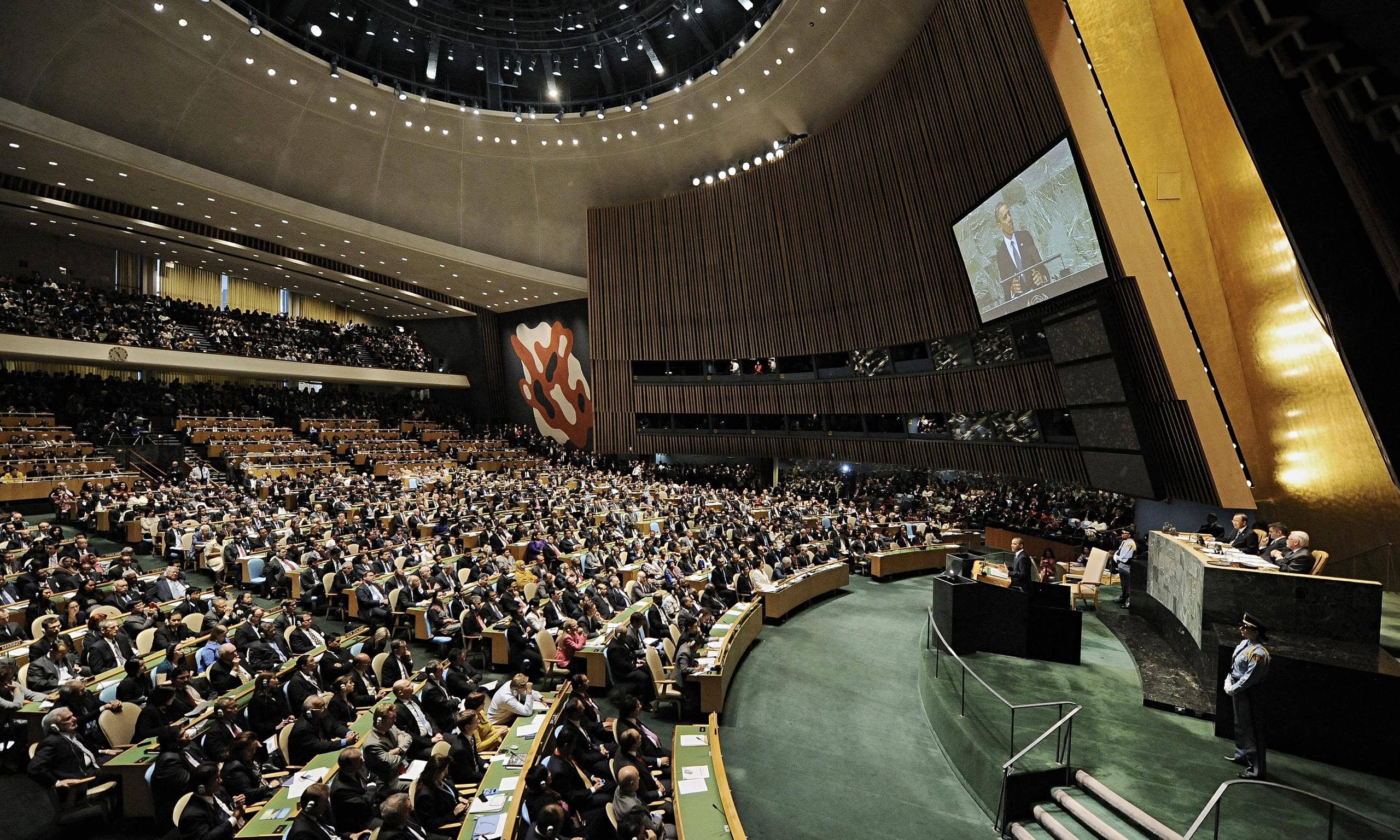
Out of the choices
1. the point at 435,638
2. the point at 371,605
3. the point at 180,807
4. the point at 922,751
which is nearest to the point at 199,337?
the point at 371,605

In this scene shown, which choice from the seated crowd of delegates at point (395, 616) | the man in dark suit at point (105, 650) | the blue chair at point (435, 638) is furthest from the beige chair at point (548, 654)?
the man in dark suit at point (105, 650)

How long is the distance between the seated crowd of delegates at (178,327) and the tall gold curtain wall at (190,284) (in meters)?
1.05

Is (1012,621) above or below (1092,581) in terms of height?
above

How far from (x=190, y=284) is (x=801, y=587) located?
26.8 metres

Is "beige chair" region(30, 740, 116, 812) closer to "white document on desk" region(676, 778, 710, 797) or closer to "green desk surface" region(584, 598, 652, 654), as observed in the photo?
"white document on desk" region(676, 778, 710, 797)

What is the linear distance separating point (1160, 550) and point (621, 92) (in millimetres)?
19644

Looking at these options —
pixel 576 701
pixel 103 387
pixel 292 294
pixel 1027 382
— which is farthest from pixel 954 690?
pixel 292 294

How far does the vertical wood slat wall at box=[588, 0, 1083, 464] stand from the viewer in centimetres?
1230

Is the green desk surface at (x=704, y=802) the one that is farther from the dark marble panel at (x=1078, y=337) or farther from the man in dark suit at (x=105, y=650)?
the dark marble panel at (x=1078, y=337)

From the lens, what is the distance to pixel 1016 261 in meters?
12.2

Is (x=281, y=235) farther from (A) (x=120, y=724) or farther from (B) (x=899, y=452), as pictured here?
(A) (x=120, y=724)

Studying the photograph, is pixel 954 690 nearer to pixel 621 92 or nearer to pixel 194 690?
pixel 194 690

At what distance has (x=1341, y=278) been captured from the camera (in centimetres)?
351

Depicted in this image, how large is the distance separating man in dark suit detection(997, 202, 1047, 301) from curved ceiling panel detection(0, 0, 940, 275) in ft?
17.0
